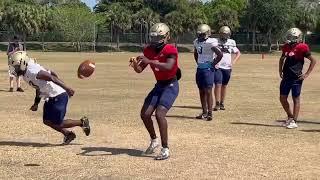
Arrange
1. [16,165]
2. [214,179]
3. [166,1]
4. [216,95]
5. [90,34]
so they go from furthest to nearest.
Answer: [166,1], [90,34], [216,95], [16,165], [214,179]

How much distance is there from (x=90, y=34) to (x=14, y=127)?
69211 mm

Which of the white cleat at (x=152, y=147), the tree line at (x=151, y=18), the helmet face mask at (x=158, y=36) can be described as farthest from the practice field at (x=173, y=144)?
the tree line at (x=151, y=18)

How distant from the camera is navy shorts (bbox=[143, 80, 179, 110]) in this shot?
971cm

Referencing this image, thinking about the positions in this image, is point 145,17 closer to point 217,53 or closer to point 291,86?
point 217,53

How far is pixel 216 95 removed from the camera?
613 inches

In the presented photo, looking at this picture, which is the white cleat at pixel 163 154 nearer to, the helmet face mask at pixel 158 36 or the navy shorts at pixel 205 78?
the helmet face mask at pixel 158 36

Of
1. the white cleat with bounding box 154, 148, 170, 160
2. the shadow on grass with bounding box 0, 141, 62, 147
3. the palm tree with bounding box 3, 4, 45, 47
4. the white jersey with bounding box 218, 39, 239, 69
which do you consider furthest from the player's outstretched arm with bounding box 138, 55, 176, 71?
the palm tree with bounding box 3, 4, 45, 47

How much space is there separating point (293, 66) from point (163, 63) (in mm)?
4228

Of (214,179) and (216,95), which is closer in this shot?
(214,179)

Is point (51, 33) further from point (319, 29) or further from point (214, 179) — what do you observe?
point (214, 179)

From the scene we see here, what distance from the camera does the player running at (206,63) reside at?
544 inches

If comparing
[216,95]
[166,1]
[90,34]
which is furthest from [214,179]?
[166,1]

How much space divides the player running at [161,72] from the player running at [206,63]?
4047 mm

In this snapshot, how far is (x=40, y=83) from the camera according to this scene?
10.6m
